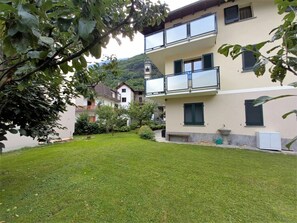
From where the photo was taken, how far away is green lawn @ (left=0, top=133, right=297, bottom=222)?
10.6ft

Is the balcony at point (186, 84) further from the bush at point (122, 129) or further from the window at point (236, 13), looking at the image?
the bush at point (122, 129)

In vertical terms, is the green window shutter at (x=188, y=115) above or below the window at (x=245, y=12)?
below

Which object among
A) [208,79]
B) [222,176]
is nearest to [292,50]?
[222,176]

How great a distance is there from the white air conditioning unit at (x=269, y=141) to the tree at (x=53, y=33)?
9.91m

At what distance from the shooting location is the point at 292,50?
975 mm

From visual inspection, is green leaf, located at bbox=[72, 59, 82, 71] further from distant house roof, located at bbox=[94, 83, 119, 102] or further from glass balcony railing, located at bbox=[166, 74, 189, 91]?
distant house roof, located at bbox=[94, 83, 119, 102]

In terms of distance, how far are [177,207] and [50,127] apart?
298 centimetres

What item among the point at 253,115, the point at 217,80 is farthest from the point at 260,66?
the point at 253,115

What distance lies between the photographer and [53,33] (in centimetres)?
164

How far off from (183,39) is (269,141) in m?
7.69

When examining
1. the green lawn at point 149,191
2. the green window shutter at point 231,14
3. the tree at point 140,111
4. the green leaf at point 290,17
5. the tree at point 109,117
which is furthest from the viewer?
the tree at point 140,111

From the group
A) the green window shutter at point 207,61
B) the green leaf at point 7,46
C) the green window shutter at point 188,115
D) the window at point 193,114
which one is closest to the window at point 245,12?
the green window shutter at point 207,61

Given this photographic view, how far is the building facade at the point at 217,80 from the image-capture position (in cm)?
981

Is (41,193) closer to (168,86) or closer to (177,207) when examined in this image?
(177,207)
